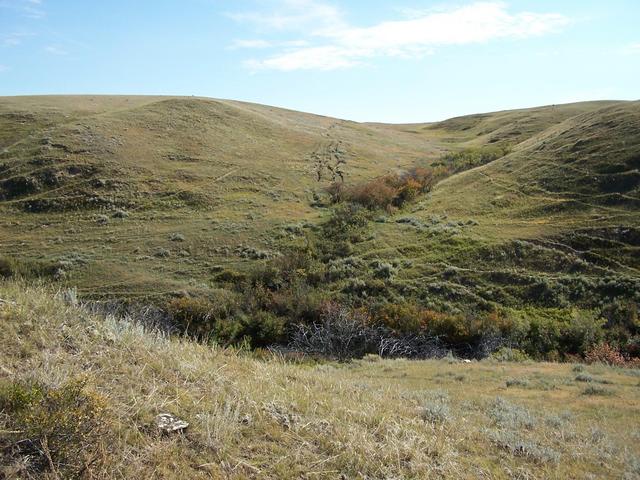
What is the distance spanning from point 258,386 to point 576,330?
70.3 ft

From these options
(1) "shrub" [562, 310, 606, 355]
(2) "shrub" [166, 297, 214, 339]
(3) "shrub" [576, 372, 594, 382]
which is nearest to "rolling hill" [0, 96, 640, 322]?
(1) "shrub" [562, 310, 606, 355]

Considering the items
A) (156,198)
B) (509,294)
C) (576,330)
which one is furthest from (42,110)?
(576,330)

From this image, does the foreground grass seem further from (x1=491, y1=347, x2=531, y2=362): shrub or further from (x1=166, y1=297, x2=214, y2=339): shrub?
(x1=166, y1=297, x2=214, y2=339): shrub

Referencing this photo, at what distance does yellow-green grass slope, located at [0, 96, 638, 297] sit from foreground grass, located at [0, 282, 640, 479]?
886 inches

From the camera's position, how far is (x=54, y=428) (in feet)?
13.0

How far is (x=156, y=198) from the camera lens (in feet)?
141

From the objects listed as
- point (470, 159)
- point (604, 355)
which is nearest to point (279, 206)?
point (470, 159)

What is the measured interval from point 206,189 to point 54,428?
139 ft

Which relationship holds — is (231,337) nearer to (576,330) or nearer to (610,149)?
(576,330)

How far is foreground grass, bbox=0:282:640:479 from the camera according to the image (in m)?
4.15

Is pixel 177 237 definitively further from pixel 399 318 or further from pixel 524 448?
pixel 524 448

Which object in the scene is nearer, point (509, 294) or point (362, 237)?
point (509, 294)

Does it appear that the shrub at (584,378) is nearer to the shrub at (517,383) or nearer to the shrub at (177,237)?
the shrub at (517,383)

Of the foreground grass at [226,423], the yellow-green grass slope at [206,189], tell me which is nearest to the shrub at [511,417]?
the foreground grass at [226,423]
